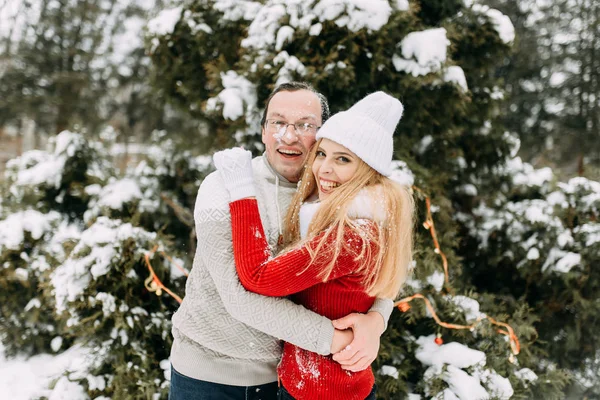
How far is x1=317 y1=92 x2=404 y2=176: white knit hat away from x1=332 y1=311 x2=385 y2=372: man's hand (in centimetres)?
56

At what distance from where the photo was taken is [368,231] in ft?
4.77

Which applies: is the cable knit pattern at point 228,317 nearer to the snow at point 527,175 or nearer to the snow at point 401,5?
the snow at point 401,5

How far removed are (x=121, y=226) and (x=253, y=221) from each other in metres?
2.33

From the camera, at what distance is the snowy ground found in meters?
3.46

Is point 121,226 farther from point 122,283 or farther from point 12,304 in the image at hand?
point 12,304

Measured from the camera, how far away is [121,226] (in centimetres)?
344

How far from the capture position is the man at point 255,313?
58.3 inches

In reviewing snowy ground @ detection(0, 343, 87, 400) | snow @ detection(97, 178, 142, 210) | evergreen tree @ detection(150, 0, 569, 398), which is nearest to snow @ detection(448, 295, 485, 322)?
evergreen tree @ detection(150, 0, 569, 398)

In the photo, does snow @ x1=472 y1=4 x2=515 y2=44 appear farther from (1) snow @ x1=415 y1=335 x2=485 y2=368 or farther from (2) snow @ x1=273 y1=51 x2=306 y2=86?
(1) snow @ x1=415 y1=335 x2=485 y2=368

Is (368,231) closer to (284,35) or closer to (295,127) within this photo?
(295,127)

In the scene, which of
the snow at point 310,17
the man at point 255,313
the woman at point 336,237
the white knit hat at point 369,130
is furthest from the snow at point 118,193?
the white knit hat at point 369,130

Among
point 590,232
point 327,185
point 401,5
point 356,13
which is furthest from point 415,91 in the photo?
point 327,185

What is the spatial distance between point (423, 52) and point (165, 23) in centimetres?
259

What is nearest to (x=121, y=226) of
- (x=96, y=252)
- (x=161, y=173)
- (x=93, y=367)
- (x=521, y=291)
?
(x=96, y=252)
